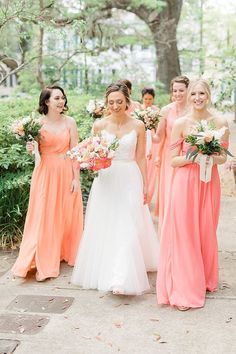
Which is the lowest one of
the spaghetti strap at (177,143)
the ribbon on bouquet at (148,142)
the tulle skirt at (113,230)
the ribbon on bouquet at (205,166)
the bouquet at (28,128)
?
the tulle skirt at (113,230)

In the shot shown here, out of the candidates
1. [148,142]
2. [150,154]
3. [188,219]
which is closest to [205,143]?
[188,219]

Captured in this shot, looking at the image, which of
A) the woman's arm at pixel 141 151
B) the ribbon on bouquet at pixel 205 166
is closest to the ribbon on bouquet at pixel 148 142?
the woman's arm at pixel 141 151

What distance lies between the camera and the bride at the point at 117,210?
18.0 feet

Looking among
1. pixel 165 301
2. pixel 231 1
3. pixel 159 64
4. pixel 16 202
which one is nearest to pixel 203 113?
pixel 165 301

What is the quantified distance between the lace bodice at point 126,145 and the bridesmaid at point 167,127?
1.15 m

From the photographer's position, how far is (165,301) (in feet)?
17.1

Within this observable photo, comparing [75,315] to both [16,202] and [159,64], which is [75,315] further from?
[159,64]

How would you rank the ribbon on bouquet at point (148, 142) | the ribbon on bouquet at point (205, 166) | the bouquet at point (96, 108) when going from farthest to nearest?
the ribbon on bouquet at point (148, 142) → the bouquet at point (96, 108) → the ribbon on bouquet at point (205, 166)

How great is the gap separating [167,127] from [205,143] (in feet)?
7.52

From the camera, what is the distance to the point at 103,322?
4.84m

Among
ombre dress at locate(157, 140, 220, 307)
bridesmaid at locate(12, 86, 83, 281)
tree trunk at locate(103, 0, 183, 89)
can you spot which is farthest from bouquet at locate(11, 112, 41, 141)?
tree trunk at locate(103, 0, 183, 89)

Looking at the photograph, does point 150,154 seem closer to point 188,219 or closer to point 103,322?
point 188,219

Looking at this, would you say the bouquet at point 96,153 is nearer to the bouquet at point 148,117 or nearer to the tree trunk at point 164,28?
the bouquet at point 148,117

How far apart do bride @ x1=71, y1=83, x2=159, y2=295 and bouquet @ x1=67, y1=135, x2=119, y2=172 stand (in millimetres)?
292
